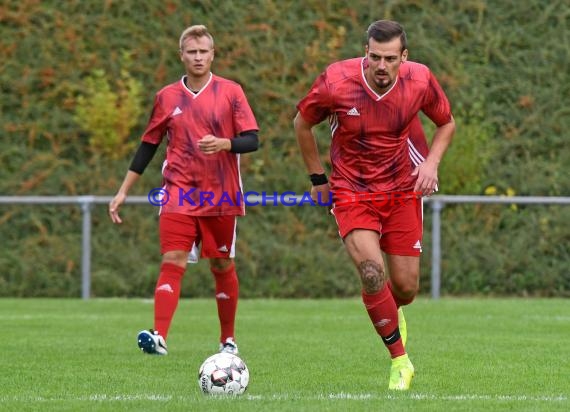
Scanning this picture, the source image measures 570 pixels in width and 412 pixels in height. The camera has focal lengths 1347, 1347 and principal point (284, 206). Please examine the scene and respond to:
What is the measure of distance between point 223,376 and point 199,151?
3154 mm

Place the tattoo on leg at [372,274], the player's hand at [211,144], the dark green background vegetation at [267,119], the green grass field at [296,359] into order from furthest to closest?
the dark green background vegetation at [267,119]
the player's hand at [211,144]
the tattoo on leg at [372,274]
the green grass field at [296,359]

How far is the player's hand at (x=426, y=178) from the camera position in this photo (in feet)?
25.6

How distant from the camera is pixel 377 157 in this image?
8.08m

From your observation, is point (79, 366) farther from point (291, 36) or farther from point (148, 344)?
point (291, 36)

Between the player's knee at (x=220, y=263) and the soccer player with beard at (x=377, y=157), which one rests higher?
the soccer player with beard at (x=377, y=157)

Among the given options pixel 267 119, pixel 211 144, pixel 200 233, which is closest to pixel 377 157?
pixel 211 144

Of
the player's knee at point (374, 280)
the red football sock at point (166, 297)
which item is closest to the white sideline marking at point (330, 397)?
the player's knee at point (374, 280)

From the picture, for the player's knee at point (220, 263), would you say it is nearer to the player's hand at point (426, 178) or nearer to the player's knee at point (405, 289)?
the player's knee at point (405, 289)

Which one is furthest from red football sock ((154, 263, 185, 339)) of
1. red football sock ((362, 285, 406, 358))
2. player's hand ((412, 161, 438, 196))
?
player's hand ((412, 161, 438, 196))

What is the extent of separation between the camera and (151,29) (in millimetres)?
19656

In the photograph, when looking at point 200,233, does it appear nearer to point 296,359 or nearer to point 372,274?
point 296,359

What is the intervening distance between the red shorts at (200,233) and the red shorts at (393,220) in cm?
206

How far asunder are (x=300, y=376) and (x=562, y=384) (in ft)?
5.23

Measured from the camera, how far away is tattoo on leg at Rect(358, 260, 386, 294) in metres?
7.71
